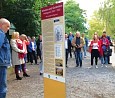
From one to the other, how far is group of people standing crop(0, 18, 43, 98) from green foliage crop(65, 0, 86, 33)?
27966 mm

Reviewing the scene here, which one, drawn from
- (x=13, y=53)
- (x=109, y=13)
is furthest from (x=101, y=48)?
(x=109, y=13)

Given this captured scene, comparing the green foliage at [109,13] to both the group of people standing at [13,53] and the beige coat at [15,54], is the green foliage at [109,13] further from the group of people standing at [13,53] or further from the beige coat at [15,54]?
the beige coat at [15,54]

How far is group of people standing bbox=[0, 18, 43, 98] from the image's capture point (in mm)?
7074

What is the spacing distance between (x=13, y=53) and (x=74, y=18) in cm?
3878

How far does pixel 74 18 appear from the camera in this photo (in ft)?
165

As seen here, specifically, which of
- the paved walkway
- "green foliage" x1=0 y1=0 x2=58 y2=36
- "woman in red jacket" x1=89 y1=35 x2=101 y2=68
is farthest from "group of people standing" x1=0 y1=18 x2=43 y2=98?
"green foliage" x1=0 y1=0 x2=58 y2=36

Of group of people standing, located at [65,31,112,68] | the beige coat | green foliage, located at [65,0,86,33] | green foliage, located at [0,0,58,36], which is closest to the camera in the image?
the beige coat

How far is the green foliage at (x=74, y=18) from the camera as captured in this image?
49281mm

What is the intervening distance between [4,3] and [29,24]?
9.03ft

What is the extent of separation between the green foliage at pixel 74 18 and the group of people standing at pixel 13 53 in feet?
91.8

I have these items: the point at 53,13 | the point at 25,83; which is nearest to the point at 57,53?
the point at 53,13

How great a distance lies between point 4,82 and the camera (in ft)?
23.4

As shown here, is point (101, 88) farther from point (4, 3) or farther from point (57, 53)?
point (4, 3)

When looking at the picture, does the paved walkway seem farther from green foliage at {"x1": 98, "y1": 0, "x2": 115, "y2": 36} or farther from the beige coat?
green foliage at {"x1": 98, "y1": 0, "x2": 115, "y2": 36}
